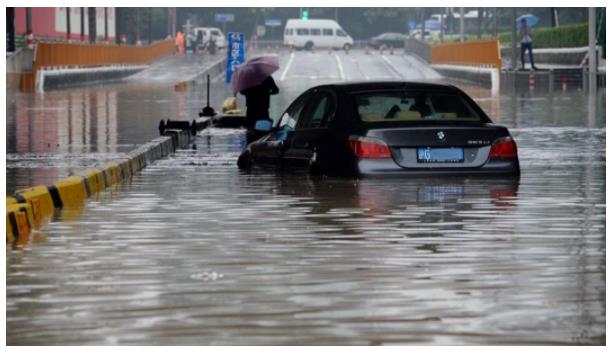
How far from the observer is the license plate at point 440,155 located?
55.8ft

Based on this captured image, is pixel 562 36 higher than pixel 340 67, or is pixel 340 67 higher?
pixel 562 36

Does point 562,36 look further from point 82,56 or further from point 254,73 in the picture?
point 254,73

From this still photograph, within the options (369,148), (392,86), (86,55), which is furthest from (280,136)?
(86,55)

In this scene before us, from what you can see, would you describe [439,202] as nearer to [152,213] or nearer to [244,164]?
[152,213]

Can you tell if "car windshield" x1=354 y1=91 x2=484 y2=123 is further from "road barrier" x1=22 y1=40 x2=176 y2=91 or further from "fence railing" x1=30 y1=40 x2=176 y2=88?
"fence railing" x1=30 y1=40 x2=176 y2=88

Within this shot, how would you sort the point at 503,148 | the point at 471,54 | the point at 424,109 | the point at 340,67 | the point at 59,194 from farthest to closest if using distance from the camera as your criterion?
the point at 340,67, the point at 471,54, the point at 424,109, the point at 503,148, the point at 59,194

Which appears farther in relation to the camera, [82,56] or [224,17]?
[224,17]

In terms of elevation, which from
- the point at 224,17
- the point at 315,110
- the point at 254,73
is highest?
the point at 224,17

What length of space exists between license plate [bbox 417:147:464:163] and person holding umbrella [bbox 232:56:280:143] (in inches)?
363

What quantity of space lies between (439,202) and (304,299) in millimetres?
6230

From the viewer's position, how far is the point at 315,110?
61.4 feet

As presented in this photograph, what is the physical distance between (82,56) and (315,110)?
52.5 meters

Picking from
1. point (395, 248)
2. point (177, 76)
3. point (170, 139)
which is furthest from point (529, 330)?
point (177, 76)

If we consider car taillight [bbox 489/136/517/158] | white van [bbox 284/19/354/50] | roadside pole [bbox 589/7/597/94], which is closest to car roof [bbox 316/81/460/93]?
car taillight [bbox 489/136/517/158]
